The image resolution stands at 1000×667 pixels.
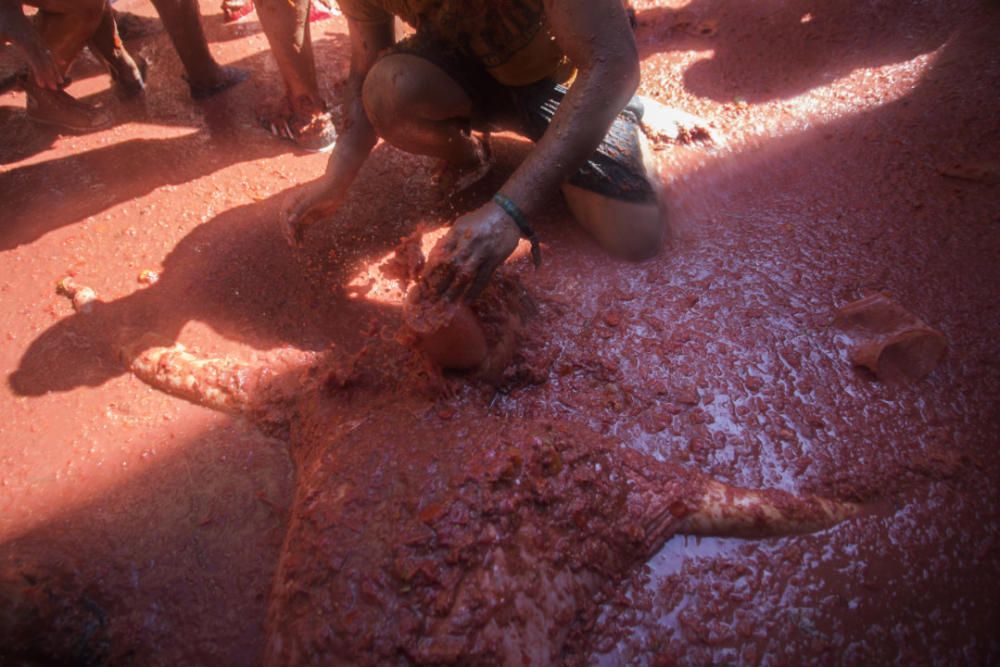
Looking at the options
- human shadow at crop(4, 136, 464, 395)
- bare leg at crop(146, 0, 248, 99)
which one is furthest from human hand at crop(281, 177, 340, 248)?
bare leg at crop(146, 0, 248, 99)

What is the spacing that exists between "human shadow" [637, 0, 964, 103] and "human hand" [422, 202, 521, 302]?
6.45ft

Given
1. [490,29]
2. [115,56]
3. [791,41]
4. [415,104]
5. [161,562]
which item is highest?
[115,56]

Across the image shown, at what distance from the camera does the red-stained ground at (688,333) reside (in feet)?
3.74

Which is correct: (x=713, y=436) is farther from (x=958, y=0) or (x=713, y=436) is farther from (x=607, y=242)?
(x=958, y=0)

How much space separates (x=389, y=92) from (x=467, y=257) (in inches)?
34.3

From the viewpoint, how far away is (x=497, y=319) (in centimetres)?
147

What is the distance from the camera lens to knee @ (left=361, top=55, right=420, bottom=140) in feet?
5.76

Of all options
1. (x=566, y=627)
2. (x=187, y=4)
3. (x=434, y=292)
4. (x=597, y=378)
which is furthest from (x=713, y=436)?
(x=187, y=4)

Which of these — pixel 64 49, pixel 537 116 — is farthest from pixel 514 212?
pixel 64 49

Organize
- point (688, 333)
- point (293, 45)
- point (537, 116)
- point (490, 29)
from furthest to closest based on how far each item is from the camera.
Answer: point (293, 45)
point (537, 116)
point (490, 29)
point (688, 333)

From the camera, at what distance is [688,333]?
1584 millimetres

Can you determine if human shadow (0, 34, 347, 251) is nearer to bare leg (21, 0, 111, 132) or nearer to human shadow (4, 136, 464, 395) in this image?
bare leg (21, 0, 111, 132)

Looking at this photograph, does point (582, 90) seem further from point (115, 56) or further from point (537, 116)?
point (115, 56)

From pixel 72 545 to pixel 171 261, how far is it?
4.10ft
